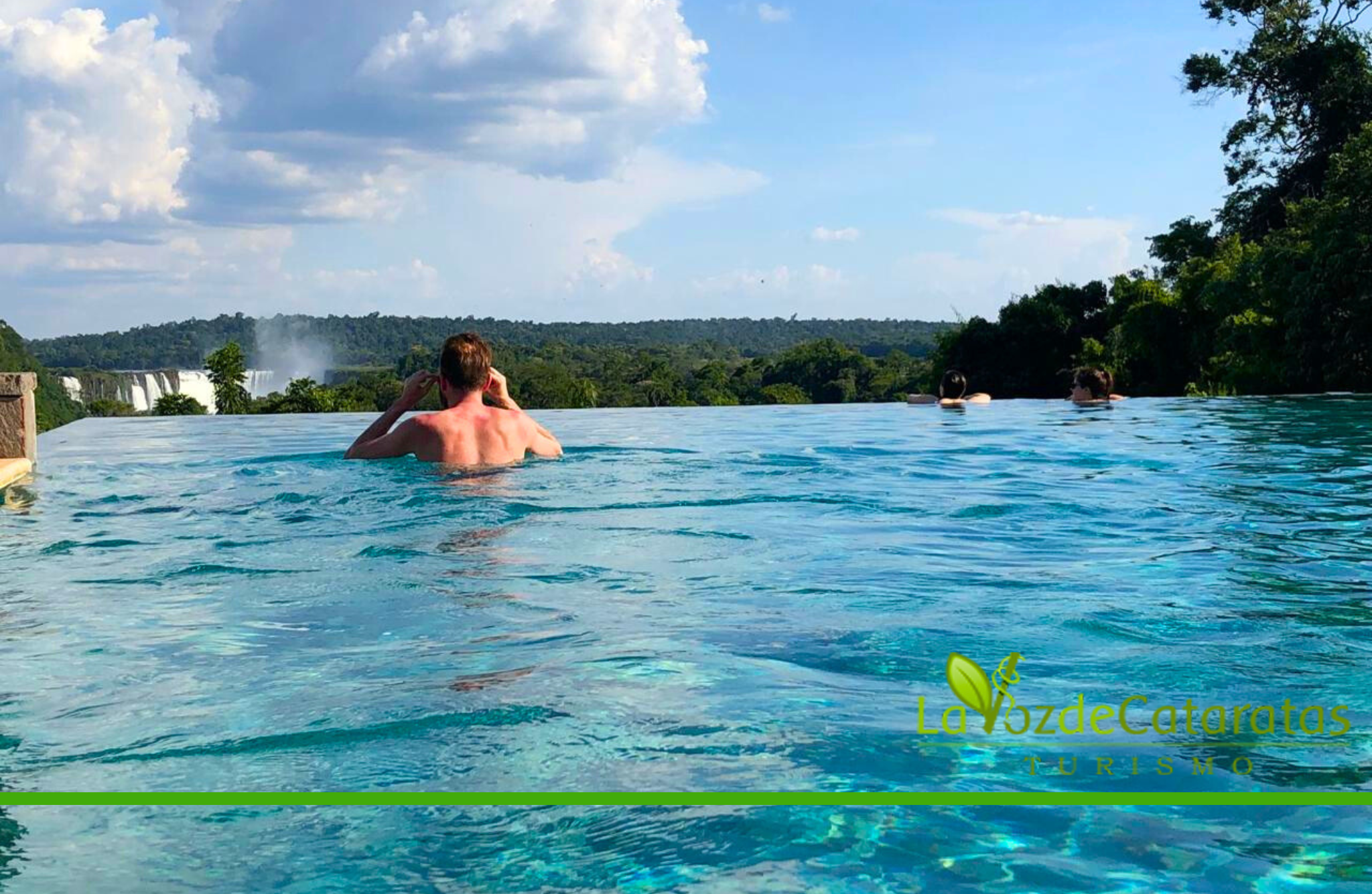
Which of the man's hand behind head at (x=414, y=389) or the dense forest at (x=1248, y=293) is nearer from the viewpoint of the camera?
the man's hand behind head at (x=414, y=389)

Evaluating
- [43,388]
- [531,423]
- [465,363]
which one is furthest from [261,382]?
[465,363]

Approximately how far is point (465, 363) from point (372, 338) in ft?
489

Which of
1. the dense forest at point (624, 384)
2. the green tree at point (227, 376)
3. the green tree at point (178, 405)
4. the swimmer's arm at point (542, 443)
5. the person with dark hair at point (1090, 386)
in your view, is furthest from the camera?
the green tree at point (178, 405)

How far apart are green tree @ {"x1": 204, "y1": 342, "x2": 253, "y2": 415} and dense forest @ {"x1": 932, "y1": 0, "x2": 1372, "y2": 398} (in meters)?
27.3

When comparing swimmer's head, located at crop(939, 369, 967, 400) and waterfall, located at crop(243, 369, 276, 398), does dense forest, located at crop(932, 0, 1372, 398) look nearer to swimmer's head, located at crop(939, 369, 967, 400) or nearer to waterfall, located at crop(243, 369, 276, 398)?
swimmer's head, located at crop(939, 369, 967, 400)

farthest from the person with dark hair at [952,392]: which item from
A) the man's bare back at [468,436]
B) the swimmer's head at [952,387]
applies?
the man's bare back at [468,436]

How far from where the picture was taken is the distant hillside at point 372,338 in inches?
4833

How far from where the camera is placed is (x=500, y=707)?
288 cm

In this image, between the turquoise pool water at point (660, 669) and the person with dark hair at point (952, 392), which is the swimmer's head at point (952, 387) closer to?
the person with dark hair at point (952, 392)

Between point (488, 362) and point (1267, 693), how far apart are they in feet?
18.1

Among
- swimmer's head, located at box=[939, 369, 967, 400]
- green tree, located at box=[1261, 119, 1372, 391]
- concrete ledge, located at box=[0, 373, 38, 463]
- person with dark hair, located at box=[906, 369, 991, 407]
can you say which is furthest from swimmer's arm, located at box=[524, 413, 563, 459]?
green tree, located at box=[1261, 119, 1372, 391]

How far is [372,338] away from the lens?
5955 inches

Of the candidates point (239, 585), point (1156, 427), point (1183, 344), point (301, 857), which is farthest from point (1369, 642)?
point (1183, 344)

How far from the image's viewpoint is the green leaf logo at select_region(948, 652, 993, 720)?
2.94 meters
